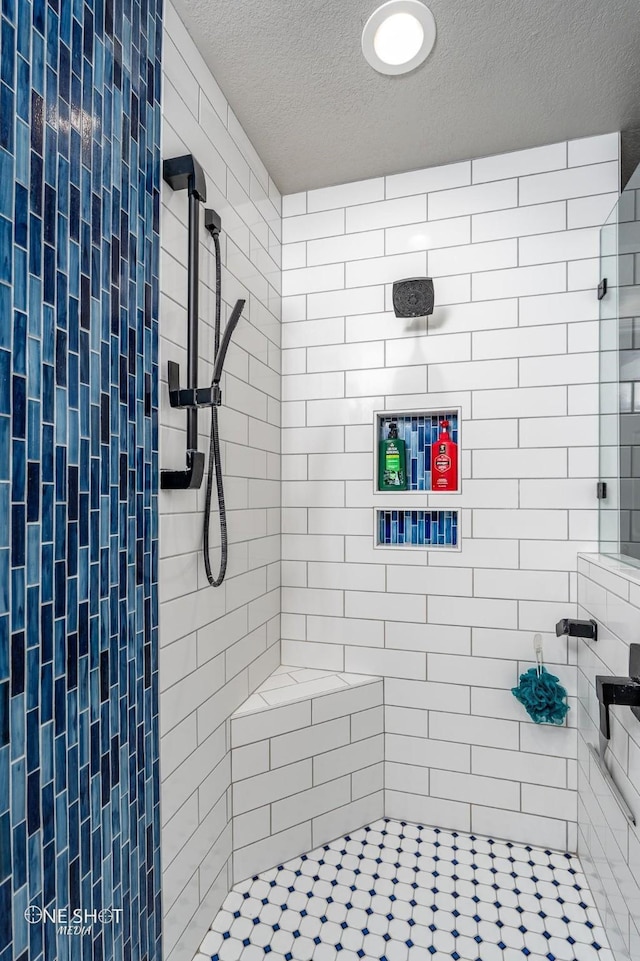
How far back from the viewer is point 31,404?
805 millimetres

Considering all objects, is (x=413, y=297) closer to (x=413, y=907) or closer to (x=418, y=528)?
(x=418, y=528)

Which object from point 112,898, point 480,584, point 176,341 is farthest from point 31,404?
point 480,584

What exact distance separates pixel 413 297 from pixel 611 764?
4.97 ft

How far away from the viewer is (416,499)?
186 cm

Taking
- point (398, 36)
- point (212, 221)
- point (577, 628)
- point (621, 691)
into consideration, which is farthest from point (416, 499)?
point (398, 36)

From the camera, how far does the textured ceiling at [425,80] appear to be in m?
1.29

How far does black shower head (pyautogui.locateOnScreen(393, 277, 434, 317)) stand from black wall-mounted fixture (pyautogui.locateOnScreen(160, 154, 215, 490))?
2.55 ft

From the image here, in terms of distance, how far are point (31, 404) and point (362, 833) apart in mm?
1763

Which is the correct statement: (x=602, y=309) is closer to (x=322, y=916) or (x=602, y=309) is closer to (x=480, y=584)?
(x=480, y=584)

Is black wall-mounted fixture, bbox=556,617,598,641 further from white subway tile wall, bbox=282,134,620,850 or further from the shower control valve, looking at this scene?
the shower control valve

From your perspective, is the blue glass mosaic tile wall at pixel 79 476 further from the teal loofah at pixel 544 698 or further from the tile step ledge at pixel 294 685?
the teal loofah at pixel 544 698

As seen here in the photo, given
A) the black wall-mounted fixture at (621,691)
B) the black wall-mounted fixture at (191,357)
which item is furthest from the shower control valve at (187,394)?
the black wall-mounted fixture at (621,691)

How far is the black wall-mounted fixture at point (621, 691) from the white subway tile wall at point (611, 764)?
0.07m

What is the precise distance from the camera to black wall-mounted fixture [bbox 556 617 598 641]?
150cm
